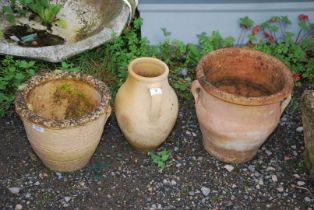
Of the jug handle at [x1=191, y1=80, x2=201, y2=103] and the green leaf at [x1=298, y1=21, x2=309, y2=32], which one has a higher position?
the green leaf at [x1=298, y1=21, x2=309, y2=32]

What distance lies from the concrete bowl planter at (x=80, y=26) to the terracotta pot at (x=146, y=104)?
0.56 metres

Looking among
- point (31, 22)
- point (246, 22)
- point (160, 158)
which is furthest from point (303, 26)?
point (31, 22)

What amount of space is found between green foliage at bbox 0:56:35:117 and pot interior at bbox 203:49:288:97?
1.35 m

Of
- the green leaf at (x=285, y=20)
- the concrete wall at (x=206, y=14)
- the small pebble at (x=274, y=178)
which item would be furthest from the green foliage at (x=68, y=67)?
the green leaf at (x=285, y=20)

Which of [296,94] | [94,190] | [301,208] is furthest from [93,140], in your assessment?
[296,94]

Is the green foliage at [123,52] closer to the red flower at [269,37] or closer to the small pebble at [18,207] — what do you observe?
the red flower at [269,37]

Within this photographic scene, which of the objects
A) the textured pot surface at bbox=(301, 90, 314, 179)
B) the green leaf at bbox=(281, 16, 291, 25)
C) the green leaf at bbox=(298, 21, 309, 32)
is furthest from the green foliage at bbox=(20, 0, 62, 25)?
the textured pot surface at bbox=(301, 90, 314, 179)

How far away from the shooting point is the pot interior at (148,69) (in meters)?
3.05

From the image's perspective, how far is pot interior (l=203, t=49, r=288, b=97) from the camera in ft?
10.3

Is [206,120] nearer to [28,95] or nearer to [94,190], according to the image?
[94,190]

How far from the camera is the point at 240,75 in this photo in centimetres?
332

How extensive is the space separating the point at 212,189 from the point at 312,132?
770 mm

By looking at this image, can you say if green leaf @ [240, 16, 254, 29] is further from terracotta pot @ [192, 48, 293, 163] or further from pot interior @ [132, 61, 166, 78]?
pot interior @ [132, 61, 166, 78]

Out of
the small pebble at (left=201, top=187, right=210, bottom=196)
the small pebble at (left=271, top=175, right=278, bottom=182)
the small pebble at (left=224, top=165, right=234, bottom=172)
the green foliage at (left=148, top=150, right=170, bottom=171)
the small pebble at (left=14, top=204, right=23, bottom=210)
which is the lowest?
the small pebble at (left=14, top=204, right=23, bottom=210)
